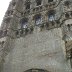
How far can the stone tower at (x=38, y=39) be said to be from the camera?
14367 millimetres

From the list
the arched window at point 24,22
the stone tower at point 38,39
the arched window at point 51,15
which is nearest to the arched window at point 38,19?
the stone tower at point 38,39

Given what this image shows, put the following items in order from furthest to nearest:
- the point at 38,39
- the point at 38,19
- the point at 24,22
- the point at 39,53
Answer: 1. the point at 24,22
2. the point at 38,19
3. the point at 38,39
4. the point at 39,53

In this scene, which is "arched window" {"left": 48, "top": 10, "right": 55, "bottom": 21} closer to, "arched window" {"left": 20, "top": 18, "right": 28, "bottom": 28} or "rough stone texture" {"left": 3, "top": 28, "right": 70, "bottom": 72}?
"arched window" {"left": 20, "top": 18, "right": 28, "bottom": 28}

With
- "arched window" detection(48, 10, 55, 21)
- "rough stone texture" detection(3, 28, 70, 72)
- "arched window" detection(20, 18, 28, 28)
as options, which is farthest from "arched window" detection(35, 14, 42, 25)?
"rough stone texture" detection(3, 28, 70, 72)

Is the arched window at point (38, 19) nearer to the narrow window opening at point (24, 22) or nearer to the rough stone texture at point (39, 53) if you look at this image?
the narrow window opening at point (24, 22)

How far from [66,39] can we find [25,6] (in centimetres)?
1004

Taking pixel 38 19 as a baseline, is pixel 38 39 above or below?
below

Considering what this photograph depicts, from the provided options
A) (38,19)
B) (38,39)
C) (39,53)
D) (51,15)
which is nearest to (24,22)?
(38,19)

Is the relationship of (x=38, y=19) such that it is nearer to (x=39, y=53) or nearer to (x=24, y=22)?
(x=24, y=22)

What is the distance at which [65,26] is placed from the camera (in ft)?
51.5

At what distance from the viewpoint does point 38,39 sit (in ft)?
54.7

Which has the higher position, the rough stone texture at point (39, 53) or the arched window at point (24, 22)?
the arched window at point (24, 22)

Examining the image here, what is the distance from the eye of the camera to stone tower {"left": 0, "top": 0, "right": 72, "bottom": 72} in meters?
14.4

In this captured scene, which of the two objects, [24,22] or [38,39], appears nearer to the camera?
[38,39]
